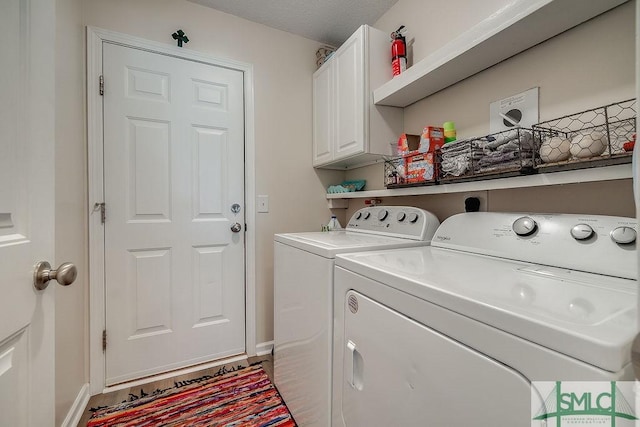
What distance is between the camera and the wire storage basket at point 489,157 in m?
0.96

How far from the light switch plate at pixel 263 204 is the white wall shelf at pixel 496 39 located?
1.13 meters

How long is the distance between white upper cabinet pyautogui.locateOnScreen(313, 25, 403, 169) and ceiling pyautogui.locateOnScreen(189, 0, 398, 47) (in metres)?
0.31

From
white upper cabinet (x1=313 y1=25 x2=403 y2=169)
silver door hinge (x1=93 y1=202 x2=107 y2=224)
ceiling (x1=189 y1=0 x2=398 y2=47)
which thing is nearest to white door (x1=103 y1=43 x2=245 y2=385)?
silver door hinge (x1=93 y1=202 x2=107 y2=224)

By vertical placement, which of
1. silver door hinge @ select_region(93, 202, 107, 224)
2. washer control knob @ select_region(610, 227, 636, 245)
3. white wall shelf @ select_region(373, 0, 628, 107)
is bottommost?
washer control knob @ select_region(610, 227, 636, 245)

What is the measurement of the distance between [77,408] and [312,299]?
1462mm

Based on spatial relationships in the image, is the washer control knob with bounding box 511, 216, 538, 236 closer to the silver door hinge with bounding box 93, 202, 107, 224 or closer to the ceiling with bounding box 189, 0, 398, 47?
the ceiling with bounding box 189, 0, 398, 47

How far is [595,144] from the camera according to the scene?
798 mm

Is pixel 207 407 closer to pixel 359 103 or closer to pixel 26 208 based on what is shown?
pixel 26 208

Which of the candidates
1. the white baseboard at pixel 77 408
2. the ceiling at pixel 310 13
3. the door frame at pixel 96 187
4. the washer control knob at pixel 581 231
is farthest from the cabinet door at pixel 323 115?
the white baseboard at pixel 77 408

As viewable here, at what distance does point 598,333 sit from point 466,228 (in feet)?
2.56

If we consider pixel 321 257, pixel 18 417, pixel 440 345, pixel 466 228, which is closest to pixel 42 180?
pixel 18 417

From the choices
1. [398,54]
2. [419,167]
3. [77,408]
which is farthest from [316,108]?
[77,408]

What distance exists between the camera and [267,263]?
2090 millimetres

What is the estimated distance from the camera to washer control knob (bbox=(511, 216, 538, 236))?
93 centimetres
